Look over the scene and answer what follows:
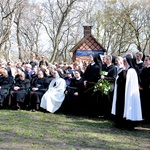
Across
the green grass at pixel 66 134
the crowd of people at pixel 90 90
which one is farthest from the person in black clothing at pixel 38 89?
the green grass at pixel 66 134

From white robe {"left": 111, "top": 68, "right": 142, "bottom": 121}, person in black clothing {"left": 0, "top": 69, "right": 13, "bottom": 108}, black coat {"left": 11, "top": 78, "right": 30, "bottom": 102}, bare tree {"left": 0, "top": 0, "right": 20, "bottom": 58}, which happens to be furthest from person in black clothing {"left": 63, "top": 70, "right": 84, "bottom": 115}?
bare tree {"left": 0, "top": 0, "right": 20, "bottom": 58}

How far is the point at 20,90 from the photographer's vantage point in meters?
11.3

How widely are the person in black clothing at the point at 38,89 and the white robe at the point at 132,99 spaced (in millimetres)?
3998

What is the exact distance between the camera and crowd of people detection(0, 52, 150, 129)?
7742 mm

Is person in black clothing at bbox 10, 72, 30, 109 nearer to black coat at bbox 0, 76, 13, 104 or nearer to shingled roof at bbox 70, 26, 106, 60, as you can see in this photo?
black coat at bbox 0, 76, 13, 104

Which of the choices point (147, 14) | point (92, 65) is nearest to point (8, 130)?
point (92, 65)

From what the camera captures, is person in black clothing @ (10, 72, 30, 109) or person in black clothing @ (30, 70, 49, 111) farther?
person in black clothing @ (10, 72, 30, 109)

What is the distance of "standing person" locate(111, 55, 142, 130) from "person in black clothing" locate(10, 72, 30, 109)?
13.8 feet

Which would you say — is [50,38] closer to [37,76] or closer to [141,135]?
[37,76]

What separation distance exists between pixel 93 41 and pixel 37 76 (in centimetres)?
1219

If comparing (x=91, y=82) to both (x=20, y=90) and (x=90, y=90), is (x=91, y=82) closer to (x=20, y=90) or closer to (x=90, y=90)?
(x=90, y=90)

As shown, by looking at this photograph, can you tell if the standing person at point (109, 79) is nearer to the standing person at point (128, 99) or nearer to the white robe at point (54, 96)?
the standing person at point (128, 99)

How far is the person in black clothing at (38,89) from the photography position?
10788 millimetres

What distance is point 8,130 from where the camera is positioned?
24.3ft
